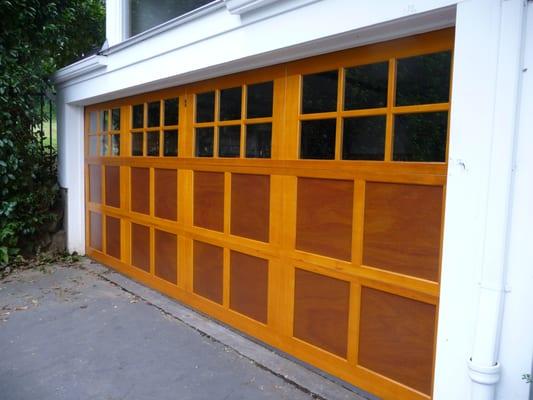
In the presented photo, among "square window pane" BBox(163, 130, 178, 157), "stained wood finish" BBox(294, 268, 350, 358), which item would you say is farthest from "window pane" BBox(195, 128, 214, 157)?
"stained wood finish" BBox(294, 268, 350, 358)

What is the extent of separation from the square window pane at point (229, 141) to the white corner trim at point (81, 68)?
1.98 metres

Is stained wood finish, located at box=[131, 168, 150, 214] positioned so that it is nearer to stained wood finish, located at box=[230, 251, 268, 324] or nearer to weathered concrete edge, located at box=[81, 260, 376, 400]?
weathered concrete edge, located at box=[81, 260, 376, 400]

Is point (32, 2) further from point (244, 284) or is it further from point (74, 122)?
point (244, 284)

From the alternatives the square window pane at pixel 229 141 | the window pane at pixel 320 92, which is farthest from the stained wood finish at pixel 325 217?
the square window pane at pixel 229 141

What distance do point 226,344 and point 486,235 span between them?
6.97ft

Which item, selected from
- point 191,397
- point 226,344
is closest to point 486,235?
point 191,397

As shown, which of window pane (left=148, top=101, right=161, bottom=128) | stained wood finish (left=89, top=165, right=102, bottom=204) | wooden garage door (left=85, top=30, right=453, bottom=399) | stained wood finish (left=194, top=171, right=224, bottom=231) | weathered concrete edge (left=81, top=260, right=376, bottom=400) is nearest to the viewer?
wooden garage door (left=85, top=30, right=453, bottom=399)

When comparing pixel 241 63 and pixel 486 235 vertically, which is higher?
pixel 241 63

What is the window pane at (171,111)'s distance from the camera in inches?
162

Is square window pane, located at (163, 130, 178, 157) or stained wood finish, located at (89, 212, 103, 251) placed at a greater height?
square window pane, located at (163, 130, 178, 157)

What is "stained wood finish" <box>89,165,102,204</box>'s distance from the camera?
545 cm

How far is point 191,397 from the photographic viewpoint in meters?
2.62

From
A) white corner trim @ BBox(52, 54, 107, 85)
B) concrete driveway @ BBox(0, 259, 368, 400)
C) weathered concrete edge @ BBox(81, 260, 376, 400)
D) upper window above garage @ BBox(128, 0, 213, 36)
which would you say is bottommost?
concrete driveway @ BBox(0, 259, 368, 400)

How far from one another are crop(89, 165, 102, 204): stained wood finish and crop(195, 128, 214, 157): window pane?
2126 millimetres
